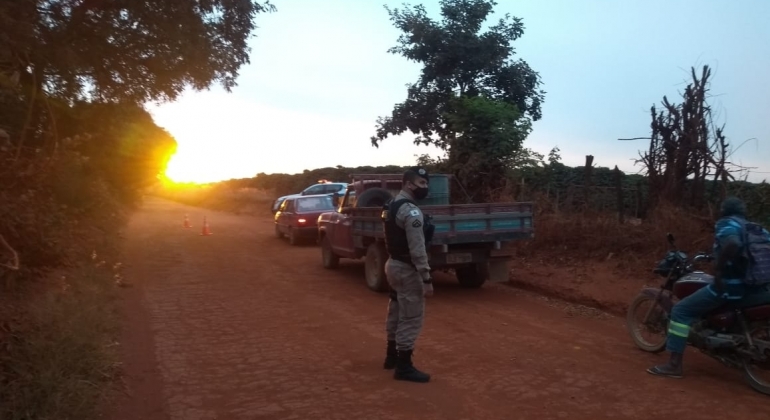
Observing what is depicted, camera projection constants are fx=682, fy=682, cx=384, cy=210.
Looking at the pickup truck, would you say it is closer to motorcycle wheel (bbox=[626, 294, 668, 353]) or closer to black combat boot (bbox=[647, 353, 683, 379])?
motorcycle wheel (bbox=[626, 294, 668, 353])

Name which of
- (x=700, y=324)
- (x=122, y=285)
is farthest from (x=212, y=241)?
(x=700, y=324)

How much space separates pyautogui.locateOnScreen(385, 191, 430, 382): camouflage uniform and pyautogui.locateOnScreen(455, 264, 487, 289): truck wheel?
5.09 metres

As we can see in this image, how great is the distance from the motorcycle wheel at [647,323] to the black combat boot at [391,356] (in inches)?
107

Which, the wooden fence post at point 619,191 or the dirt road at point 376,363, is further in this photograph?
the wooden fence post at point 619,191

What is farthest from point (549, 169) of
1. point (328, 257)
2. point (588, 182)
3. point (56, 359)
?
point (56, 359)

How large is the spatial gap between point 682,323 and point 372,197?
6.68m

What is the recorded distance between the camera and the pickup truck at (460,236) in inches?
400

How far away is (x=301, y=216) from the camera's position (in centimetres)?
1961

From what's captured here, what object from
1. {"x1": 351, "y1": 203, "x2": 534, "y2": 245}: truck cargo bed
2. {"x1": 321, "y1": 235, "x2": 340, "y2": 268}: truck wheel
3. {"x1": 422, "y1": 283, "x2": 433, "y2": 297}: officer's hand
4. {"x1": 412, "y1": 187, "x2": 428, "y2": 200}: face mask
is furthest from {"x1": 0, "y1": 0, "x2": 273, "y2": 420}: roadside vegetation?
{"x1": 351, "y1": 203, "x2": 534, "y2": 245}: truck cargo bed

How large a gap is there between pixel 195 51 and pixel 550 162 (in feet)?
29.9

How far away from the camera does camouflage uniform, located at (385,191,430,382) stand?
240 inches

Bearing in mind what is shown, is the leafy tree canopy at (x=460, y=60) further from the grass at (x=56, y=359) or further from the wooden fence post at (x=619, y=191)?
the grass at (x=56, y=359)

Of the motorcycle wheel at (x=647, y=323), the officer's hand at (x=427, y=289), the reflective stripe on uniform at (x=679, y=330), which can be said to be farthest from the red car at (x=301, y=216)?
the reflective stripe on uniform at (x=679, y=330)

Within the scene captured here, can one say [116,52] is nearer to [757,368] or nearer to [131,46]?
[131,46]
